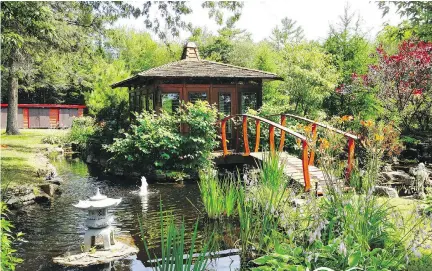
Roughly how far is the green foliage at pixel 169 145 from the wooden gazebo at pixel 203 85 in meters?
2.18

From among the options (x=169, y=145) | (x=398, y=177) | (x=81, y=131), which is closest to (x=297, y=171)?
(x=398, y=177)

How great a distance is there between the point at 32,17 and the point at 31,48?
5.27 meters

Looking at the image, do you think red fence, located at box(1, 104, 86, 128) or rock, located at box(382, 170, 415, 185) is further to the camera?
red fence, located at box(1, 104, 86, 128)

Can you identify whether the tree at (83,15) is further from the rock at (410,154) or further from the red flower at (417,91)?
the rock at (410,154)

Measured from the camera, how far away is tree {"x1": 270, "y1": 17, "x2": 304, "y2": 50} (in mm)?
44156

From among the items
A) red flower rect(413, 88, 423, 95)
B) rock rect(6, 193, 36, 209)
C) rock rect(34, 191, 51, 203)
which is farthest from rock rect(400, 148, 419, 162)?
rock rect(6, 193, 36, 209)

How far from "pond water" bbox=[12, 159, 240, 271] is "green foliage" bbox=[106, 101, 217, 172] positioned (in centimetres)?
90

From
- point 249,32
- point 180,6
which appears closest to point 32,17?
point 180,6

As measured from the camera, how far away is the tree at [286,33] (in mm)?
44156

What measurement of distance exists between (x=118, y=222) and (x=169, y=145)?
194 inches

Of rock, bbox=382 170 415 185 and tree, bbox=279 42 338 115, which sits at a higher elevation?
tree, bbox=279 42 338 115

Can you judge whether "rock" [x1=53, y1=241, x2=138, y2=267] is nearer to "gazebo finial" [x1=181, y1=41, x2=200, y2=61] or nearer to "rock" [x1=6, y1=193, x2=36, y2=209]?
"rock" [x1=6, y1=193, x2=36, y2=209]

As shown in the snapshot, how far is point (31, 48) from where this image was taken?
39.7 feet

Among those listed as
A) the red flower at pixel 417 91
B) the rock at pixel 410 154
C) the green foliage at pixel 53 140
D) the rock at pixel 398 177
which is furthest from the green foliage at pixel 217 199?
the green foliage at pixel 53 140
